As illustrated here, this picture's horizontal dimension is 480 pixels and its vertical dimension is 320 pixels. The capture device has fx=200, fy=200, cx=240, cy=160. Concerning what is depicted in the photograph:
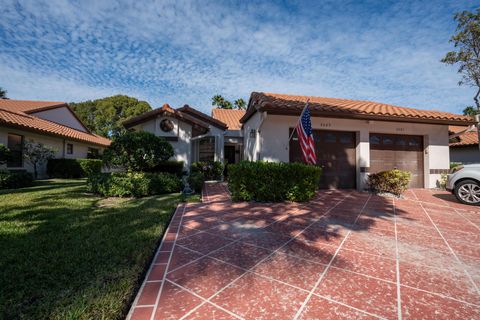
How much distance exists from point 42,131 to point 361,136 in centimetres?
1707

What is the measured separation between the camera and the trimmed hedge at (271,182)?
19.6ft

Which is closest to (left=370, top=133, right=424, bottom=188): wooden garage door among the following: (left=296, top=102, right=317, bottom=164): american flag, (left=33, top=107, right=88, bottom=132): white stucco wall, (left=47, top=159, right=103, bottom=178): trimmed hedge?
(left=296, top=102, right=317, bottom=164): american flag

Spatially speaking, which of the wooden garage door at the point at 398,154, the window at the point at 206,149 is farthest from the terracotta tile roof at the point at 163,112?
the wooden garage door at the point at 398,154

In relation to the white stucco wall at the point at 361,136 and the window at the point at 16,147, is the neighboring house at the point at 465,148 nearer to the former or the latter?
the white stucco wall at the point at 361,136

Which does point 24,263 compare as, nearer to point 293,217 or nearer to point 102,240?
point 102,240

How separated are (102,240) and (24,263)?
0.84 metres

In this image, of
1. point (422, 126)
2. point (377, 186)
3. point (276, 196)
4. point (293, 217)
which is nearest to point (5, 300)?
point (293, 217)

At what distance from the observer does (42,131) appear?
38.2 feet

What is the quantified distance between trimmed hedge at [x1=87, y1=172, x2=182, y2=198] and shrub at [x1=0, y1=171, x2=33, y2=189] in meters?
3.67

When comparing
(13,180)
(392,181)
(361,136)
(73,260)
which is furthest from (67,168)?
(392,181)

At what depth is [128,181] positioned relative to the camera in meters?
6.94

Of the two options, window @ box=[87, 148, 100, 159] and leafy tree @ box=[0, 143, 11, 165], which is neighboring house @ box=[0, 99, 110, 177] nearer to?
window @ box=[87, 148, 100, 159]

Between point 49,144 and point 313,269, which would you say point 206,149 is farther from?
point 313,269

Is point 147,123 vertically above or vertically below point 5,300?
above
